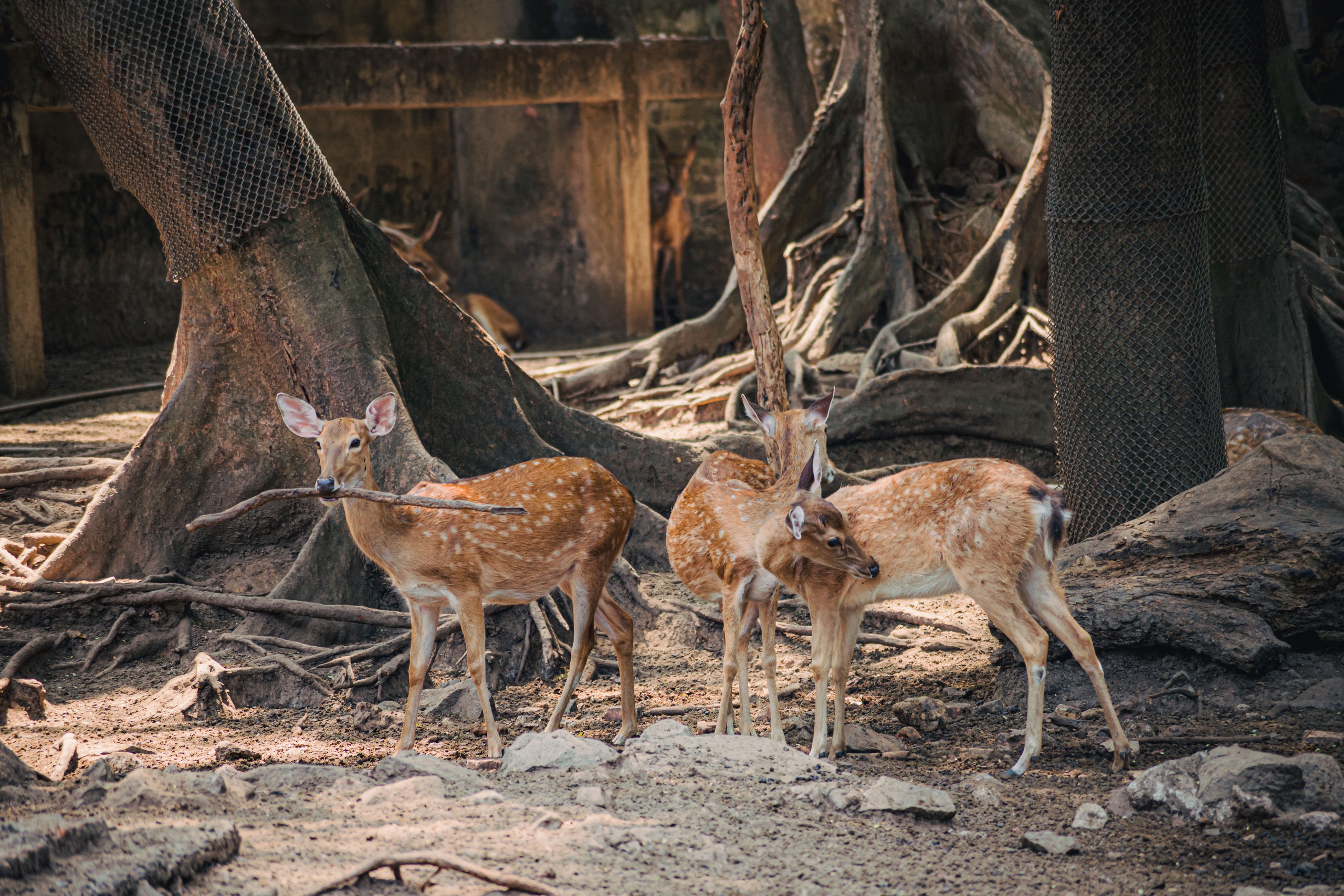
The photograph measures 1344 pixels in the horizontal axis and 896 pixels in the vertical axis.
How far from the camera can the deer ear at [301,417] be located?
5.44 meters

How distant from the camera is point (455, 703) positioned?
595 cm

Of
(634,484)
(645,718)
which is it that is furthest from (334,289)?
(645,718)

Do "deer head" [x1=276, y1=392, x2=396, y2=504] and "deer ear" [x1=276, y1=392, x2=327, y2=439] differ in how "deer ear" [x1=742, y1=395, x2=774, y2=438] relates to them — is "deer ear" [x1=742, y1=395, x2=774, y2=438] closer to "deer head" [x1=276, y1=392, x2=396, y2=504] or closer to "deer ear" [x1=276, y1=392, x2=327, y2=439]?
"deer head" [x1=276, y1=392, x2=396, y2=504]

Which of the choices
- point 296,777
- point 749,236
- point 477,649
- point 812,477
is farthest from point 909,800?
point 749,236

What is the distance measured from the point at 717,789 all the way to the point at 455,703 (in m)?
1.94

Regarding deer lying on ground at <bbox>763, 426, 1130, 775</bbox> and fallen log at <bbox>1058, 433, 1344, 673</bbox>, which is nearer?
deer lying on ground at <bbox>763, 426, 1130, 775</bbox>

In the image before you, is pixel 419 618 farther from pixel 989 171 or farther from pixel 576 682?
pixel 989 171

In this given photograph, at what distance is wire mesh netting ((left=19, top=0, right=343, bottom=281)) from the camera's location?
6.88 metres

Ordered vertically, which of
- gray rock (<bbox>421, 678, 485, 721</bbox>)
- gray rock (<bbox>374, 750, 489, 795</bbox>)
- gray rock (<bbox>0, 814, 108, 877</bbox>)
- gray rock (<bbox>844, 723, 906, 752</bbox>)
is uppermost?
gray rock (<bbox>0, 814, 108, 877</bbox>)

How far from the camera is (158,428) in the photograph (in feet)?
23.3

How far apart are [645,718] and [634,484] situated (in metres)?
2.51

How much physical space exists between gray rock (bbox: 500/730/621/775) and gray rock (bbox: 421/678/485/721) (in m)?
1.13

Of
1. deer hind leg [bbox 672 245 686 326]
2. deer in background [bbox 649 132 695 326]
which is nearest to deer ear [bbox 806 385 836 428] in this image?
deer in background [bbox 649 132 695 326]

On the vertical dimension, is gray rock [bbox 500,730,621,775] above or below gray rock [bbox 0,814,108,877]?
below
